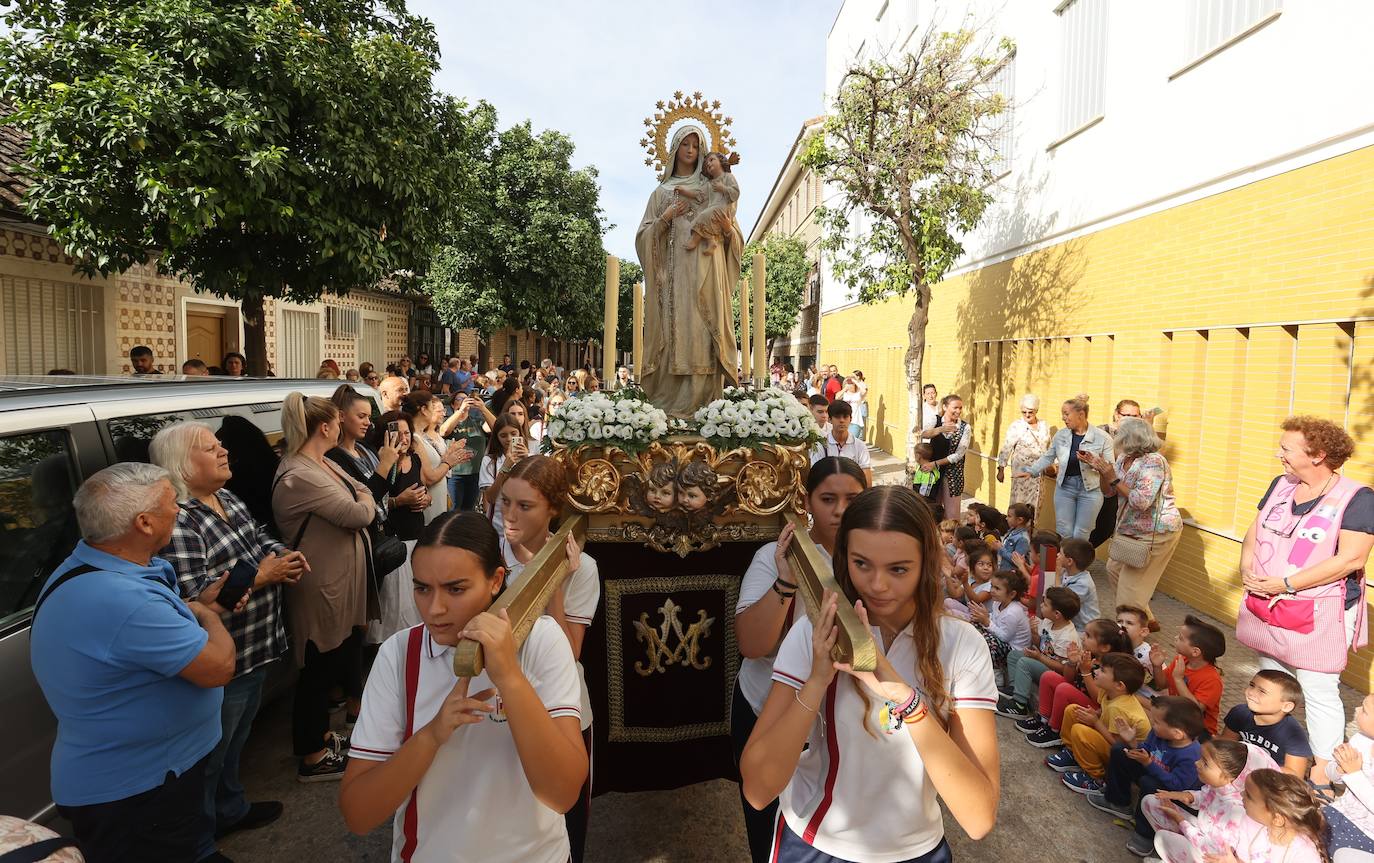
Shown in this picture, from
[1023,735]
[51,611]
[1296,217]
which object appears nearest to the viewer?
[51,611]

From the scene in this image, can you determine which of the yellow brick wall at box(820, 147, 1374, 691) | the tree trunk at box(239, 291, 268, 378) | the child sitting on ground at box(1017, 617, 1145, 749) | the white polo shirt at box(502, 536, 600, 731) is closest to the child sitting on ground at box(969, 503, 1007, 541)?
the yellow brick wall at box(820, 147, 1374, 691)

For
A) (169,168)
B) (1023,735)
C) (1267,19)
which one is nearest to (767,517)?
(1023,735)

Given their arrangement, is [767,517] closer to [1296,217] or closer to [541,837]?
[541,837]

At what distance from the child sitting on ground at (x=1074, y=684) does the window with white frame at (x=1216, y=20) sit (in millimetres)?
5201

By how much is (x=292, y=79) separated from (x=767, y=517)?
288 inches

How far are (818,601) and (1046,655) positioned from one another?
11.0 ft

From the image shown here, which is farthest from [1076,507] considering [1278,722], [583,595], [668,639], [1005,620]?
[583,595]

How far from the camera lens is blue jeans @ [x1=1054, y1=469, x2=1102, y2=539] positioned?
22.5 feet

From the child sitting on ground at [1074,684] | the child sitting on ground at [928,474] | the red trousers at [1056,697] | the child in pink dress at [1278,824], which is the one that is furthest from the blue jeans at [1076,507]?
the child in pink dress at [1278,824]

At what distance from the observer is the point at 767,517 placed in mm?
3592

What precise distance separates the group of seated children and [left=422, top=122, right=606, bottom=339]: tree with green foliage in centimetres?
1911

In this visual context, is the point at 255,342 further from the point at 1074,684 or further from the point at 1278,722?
the point at 1278,722

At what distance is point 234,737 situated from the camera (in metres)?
3.51

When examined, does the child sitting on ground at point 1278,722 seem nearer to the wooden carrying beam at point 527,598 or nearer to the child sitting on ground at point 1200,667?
the child sitting on ground at point 1200,667
